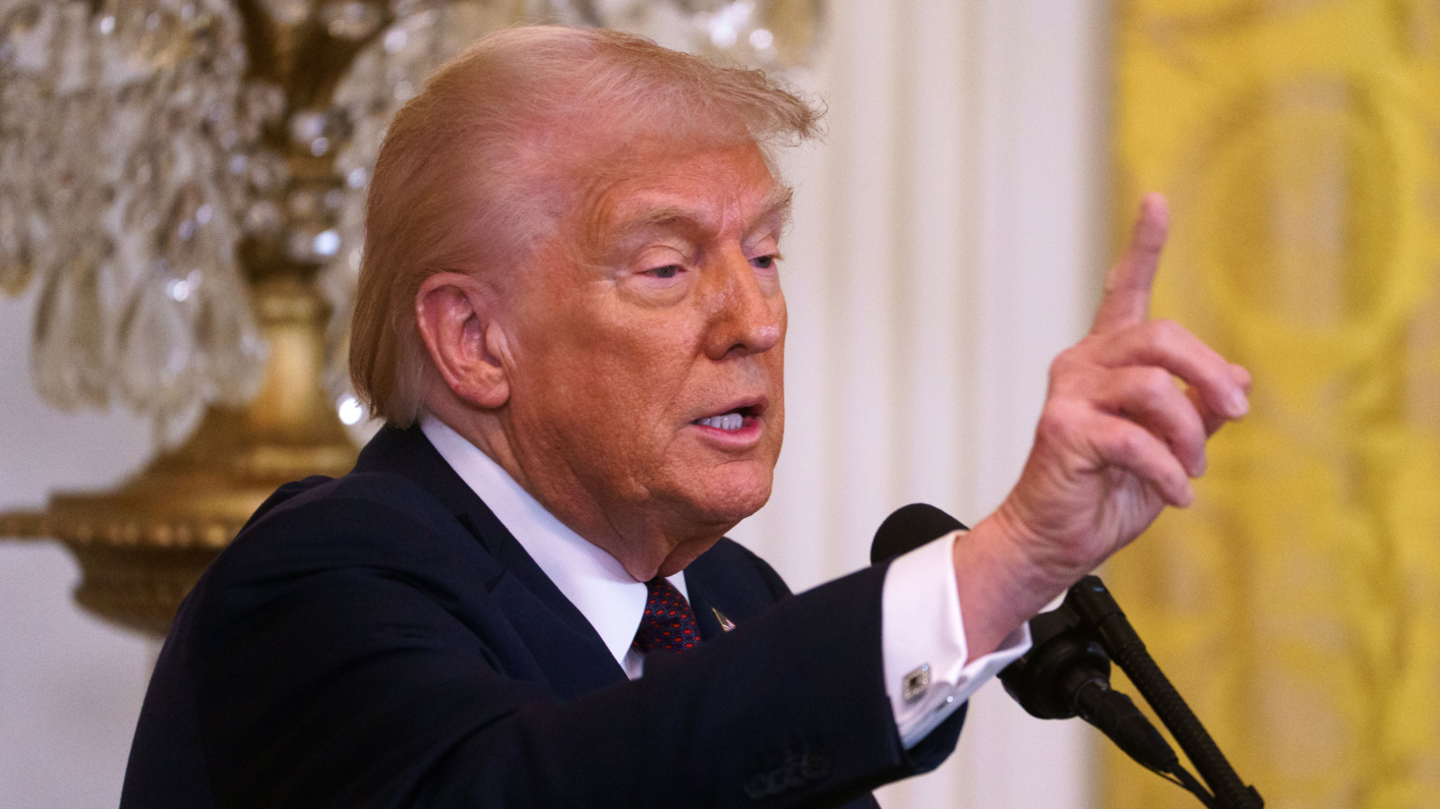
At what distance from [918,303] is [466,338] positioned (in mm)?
1778

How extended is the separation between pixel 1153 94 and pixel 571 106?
71.9 inches

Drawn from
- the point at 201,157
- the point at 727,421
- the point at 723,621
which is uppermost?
the point at 201,157

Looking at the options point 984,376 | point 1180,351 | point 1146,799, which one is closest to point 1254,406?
point 984,376

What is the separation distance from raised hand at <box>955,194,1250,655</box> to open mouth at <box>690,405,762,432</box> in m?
0.45

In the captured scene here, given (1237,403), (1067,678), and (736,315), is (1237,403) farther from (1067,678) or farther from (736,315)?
(736,315)

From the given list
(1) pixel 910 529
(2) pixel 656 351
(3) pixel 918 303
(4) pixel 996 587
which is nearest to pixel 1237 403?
(4) pixel 996 587

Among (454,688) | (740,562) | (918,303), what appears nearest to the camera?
(454,688)

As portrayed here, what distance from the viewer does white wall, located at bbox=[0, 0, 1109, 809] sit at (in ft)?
9.77

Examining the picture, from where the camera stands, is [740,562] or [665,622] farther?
[740,562]

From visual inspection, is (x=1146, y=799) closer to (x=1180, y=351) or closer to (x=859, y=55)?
(x=859, y=55)

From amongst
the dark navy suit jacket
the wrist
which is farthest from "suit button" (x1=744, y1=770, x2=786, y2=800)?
the wrist

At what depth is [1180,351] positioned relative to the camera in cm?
82

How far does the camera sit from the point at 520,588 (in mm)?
1229

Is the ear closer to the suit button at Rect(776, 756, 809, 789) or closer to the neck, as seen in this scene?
the neck
